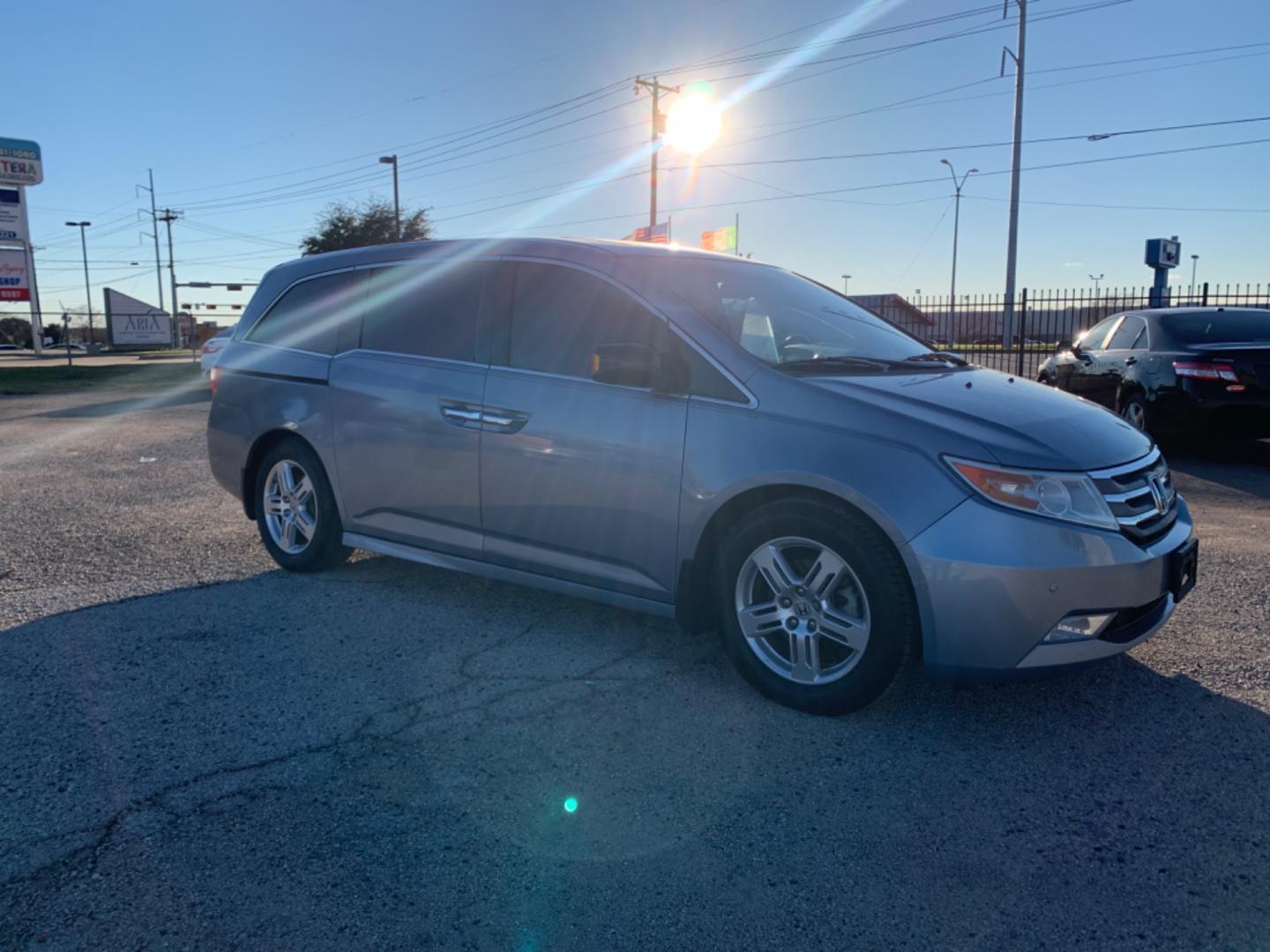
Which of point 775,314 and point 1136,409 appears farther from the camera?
point 1136,409

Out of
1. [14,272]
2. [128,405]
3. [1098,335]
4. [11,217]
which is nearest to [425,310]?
[1098,335]

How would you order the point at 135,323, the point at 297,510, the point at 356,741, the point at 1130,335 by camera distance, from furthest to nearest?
1. the point at 135,323
2. the point at 1130,335
3. the point at 297,510
4. the point at 356,741

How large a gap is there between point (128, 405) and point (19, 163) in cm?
2911

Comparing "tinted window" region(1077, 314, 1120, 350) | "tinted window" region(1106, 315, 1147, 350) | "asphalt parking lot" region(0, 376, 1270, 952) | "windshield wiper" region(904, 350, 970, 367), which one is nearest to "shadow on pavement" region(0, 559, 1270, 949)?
"asphalt parking lot" region(0, 376, 1270, 952)

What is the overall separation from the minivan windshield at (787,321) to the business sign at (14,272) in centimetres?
4422

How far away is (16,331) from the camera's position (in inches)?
3063

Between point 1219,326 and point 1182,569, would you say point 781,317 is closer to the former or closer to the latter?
point 1182,569

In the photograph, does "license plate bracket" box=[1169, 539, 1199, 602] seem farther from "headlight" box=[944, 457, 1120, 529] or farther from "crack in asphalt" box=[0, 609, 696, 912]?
"crack in asphalt" box=[0, 609, 696, 912]

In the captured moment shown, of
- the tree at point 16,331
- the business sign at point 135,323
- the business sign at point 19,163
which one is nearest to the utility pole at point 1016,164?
the business sign at point 19,163

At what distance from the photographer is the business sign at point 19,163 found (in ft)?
127

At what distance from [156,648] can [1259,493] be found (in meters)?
8.21

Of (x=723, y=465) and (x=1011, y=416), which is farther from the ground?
(x=1011, y=416)

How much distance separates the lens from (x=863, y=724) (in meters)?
3.47

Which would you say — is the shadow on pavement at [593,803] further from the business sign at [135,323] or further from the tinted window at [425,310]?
the business sign at [135,323]
